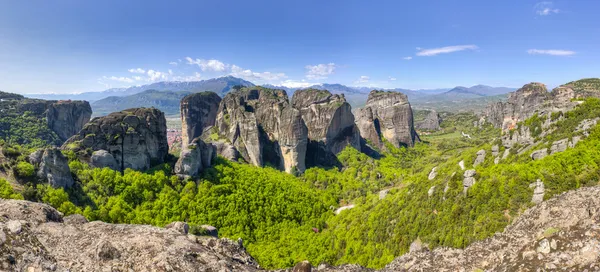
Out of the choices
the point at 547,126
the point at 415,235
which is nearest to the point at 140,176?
the point at 415,235

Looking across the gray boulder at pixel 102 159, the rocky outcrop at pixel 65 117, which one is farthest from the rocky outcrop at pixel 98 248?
the rocky outcrop at pixel 65 117

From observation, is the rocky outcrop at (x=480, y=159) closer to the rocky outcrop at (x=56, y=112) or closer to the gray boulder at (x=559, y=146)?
the gray boulder at (x=559, y=146)

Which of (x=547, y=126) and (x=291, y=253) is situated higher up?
(x=547, y=126)

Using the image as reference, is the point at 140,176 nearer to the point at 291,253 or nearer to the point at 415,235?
the point at 291,253

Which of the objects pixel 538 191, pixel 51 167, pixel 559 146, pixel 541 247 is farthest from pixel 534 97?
pixel 51 167

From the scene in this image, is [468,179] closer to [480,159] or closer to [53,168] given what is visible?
[480,159]

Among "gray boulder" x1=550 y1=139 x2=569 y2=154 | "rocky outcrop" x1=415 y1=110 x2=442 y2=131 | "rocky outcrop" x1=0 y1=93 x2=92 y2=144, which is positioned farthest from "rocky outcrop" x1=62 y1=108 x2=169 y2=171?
"rocky outcrop" x1=415 y1=110 x2=442 y2=131
